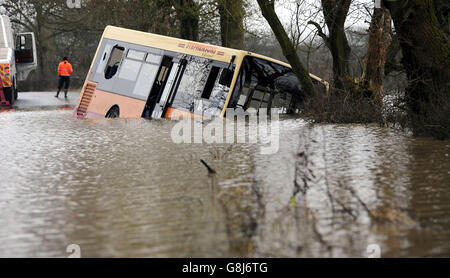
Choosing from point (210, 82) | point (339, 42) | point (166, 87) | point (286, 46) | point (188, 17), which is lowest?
point (166, 87)

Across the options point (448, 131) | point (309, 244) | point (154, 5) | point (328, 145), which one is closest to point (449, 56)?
point (448, 131)

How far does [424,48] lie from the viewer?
46.9 feet

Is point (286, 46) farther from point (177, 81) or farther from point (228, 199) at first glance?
point (228, 199)

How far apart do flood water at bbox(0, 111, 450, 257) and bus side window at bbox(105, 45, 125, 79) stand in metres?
8.22

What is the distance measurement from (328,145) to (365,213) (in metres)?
6.23

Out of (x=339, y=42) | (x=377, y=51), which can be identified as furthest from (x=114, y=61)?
(x=377, y=51)

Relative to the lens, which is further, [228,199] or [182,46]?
[182,46]

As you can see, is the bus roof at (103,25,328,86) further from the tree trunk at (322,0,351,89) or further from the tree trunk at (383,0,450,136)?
the tree trunk at (383,0,450,136)

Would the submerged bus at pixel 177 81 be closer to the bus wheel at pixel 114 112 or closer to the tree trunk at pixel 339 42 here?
the bus wheel at pixel 114 112

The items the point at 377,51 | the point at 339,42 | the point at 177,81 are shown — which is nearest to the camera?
the point at 377,51

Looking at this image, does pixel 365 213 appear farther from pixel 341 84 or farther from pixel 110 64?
pixel 110 64

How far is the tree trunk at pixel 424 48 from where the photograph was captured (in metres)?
14.1

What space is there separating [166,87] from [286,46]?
10.9 feet

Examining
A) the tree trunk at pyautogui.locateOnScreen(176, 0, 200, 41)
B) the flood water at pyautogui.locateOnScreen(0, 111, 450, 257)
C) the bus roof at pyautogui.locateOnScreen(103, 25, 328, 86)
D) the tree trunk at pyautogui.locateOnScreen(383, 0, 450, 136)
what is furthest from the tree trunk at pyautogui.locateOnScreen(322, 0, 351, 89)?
the tree trunk at pyautogui.locateOnScreen(176, 0, 200, 41)
